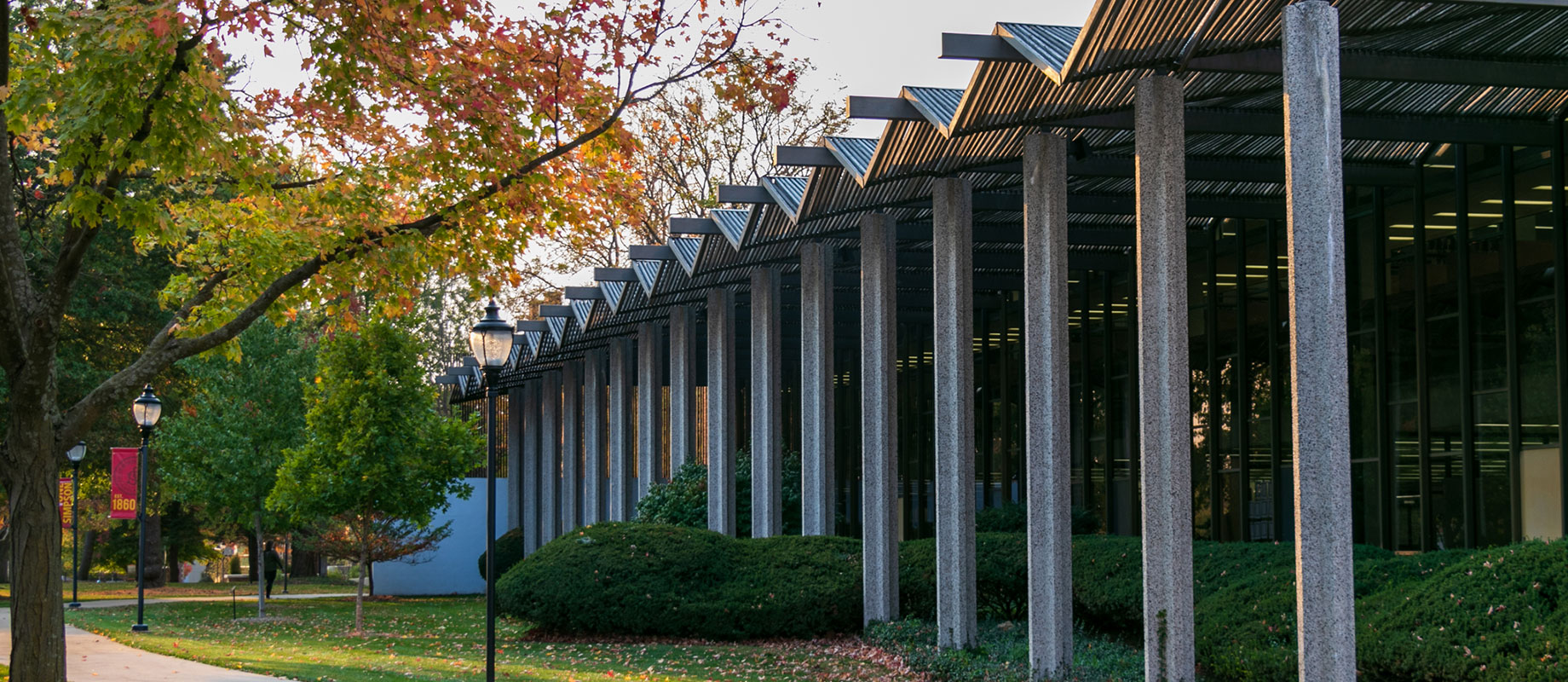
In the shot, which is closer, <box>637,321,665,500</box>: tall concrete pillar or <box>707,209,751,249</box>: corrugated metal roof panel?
<box>707,209,751,249</box>: corrugated metal roof panel

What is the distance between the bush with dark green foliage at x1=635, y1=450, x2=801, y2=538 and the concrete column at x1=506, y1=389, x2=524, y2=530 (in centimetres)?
1523

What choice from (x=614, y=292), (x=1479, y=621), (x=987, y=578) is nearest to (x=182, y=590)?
(x=614, y=292)

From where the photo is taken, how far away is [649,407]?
97.3 ft

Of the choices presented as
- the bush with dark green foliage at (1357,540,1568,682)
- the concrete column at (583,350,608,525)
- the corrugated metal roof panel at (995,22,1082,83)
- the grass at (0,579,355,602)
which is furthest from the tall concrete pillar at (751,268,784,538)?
the grass at (0,579,355,602)

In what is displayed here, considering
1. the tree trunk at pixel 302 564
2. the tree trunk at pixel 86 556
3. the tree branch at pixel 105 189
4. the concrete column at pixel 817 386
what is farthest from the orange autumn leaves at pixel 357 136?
the tree trunk at pixel 302 564

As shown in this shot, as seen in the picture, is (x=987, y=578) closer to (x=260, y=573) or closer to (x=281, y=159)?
(x=281, y=159)

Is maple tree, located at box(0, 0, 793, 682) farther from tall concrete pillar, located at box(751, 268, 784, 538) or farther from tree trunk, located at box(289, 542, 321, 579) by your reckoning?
tree trunk, located at box(289, 542, 321, 579)

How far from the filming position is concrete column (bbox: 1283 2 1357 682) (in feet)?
30.5

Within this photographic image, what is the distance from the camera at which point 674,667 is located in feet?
54.1

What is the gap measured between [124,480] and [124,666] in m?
13.7

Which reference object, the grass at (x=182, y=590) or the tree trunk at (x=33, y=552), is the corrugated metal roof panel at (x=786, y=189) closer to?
the tree trunk at (x=33, y=552)

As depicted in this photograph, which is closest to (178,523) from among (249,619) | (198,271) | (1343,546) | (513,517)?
(513,517)

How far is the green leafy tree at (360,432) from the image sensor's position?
81.6 feet

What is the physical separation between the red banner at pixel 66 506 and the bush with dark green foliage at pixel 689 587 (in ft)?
43.0
